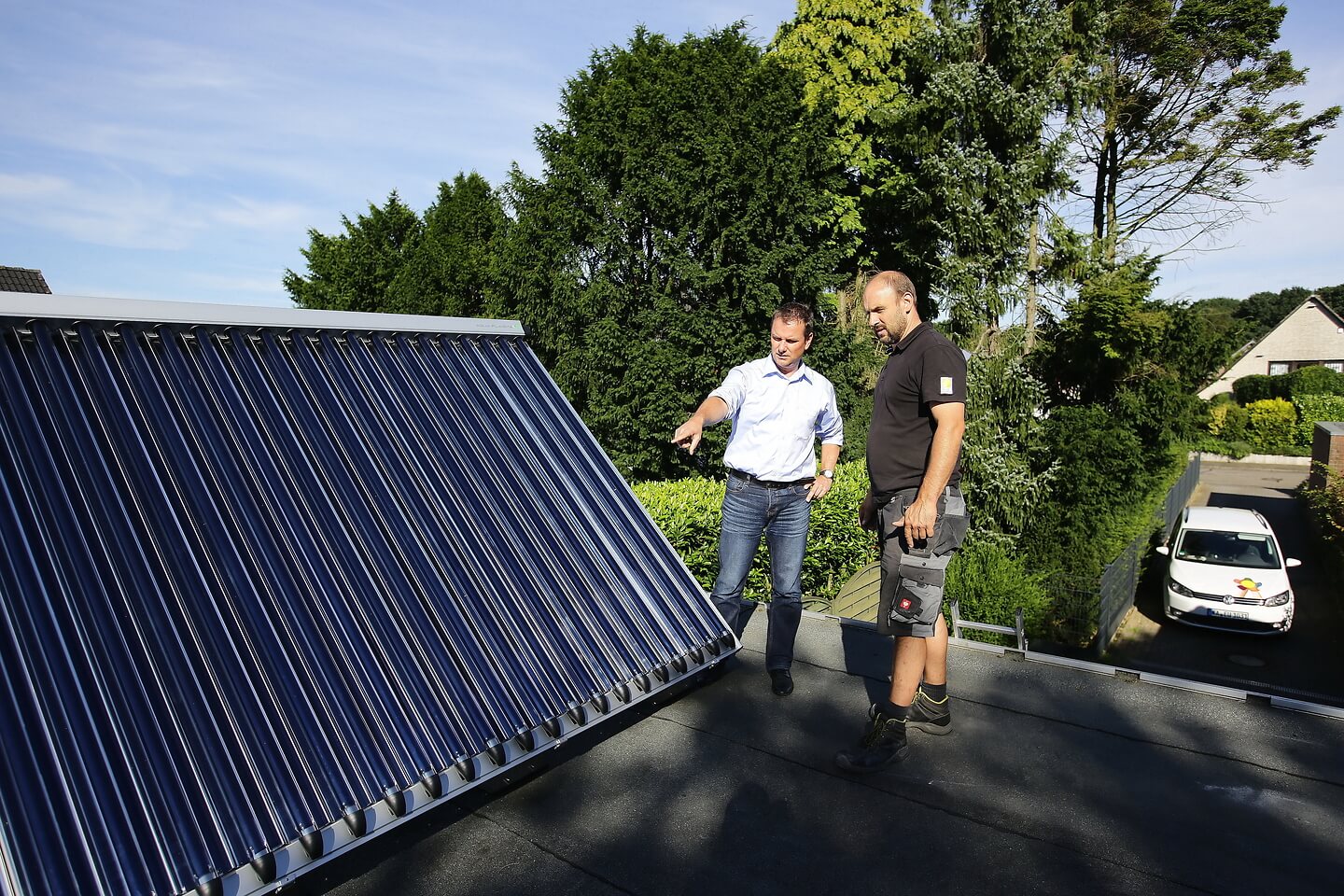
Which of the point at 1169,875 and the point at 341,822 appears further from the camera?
the point at 1169,875

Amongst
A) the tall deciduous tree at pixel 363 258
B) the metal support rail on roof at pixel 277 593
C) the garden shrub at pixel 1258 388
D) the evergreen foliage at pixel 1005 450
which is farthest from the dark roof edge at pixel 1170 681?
the garden shrub at pixel 1258 388

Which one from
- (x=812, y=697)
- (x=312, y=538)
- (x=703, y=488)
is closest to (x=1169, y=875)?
(x=812, y=697)

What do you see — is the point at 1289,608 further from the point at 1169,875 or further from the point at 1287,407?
the point at 1287,407

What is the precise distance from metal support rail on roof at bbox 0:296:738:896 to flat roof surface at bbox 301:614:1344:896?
310 mm

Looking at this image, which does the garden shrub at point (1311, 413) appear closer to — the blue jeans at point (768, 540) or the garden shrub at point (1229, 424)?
the garden shrub at point (1229, 424)

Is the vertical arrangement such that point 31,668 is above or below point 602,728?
above

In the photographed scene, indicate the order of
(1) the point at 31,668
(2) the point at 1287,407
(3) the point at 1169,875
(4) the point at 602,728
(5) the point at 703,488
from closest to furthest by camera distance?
(1) the point at 31,668
(3) the point at 1169,875
(4) the point at 602,728
(5) the point at 703,488
(2) the point at 1287,407

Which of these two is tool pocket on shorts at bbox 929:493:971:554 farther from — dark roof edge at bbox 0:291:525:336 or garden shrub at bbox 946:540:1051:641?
garden shrub at bbox 946:540:1051:641

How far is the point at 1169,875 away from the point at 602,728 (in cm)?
190

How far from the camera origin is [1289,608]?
11.1m

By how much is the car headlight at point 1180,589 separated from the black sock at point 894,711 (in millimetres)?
10948

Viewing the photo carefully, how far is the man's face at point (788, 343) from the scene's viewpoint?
3.63m

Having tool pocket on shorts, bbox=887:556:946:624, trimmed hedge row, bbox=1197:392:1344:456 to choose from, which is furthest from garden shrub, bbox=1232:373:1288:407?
tool pocket on shorts, bbox=887:556:946:624

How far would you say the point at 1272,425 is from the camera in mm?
33438
